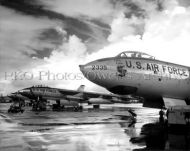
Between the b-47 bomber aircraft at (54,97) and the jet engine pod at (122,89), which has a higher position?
the jet engine pod at (122,89)

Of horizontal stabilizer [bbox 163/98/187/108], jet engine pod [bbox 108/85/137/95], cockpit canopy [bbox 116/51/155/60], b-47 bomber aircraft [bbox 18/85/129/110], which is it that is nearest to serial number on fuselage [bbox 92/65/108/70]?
Answer: jet engine pod [bbox 108/85/137/95]

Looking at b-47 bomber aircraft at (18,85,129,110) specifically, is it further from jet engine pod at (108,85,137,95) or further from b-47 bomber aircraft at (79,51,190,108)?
jet engine pod at (108,85,137,95)

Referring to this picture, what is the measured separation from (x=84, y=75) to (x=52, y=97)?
105 feet

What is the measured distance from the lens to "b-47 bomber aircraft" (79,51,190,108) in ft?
37.2

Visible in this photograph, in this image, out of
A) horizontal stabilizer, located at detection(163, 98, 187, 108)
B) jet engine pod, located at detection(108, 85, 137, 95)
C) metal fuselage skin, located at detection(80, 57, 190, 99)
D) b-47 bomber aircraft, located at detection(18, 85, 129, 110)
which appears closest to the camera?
metal fuselage skin, located at detection(80, 57, 190, 99)

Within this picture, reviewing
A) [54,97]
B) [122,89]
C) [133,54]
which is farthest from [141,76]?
[54,97]

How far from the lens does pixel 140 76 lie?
11.9 metres

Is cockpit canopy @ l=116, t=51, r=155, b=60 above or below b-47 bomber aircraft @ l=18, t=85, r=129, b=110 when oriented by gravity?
above

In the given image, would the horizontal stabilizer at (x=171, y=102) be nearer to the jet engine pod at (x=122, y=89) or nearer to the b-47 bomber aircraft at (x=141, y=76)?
the b-47 bomber aircraft at (x=141, y=76)

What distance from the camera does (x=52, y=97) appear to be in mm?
42344

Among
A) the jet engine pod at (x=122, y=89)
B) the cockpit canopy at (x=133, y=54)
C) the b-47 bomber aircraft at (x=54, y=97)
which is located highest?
the cockpit canopy at (x=133, y=54)

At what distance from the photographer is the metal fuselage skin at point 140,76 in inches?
445

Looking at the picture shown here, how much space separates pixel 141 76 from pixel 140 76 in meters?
0.06

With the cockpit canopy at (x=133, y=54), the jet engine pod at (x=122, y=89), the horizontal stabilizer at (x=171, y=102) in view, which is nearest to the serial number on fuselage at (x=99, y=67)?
the jet engine pod at (x=122, y=89)
